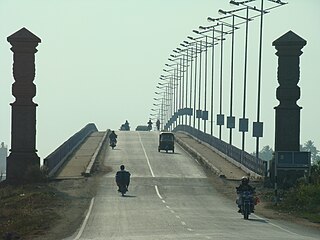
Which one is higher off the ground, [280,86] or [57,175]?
[280,86]

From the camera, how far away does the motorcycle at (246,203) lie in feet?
131

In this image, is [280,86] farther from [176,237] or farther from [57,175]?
[176,237]

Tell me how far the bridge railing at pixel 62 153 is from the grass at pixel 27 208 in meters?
4.71

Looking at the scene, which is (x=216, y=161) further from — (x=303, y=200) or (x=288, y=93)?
(x=303, y=200)

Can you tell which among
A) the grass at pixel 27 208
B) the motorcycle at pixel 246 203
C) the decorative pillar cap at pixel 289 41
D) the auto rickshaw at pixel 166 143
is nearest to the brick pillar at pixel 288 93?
the decorative pillar cap at pixel 289 41

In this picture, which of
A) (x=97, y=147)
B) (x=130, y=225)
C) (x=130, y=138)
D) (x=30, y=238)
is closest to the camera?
(x=30, y=238)

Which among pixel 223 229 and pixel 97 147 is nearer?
pixel 223 229

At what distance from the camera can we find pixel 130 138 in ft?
368

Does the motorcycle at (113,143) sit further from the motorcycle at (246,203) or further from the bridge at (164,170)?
the motorcycle at (246,203)

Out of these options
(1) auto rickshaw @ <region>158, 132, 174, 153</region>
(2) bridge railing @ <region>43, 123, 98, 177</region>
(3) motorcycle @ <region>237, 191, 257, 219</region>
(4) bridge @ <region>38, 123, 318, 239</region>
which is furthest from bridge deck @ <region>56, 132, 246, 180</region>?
(3) motorcycle @ <region>237, 191, 257, 219</region>

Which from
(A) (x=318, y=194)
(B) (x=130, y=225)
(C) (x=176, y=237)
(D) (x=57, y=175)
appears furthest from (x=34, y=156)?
(C) (x=176, y=237)

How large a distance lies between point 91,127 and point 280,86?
68.3 m

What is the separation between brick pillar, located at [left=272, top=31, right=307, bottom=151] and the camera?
57250 mm

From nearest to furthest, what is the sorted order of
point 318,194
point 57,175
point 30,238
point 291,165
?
point 30,238
point 318,194
point 291,165
point 57,175
